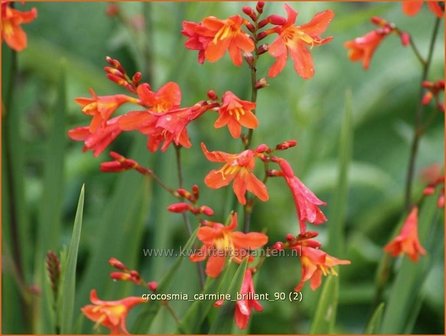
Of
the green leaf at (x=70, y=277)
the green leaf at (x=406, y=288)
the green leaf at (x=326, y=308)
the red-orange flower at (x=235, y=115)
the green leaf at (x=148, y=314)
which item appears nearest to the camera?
the red-orange flower at (x=235, y=115)

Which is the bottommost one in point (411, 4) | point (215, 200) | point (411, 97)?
point (215, 200)

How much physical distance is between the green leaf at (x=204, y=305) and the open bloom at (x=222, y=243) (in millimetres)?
50

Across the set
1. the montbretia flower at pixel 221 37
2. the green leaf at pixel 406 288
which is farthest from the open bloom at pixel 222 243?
the green leaf at pixel 406 288

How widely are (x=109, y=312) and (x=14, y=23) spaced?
66 centimetres

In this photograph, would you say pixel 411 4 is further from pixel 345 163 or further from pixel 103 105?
pixel 103 105

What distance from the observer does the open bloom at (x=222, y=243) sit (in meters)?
1.29

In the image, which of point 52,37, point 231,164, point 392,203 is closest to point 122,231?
point 231,164

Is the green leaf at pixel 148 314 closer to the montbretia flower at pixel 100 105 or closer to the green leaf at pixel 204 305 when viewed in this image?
the green leaf at pixel 204 305

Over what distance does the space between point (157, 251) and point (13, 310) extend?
0.41 metres

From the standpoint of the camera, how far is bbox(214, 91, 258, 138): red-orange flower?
1278 mm

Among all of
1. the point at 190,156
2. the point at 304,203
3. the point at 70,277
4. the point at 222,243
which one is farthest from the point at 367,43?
the point at 190,156

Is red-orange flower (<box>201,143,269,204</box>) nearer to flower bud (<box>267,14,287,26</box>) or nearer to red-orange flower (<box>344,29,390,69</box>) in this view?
flower bud (<box>267,14,287,26</box>)

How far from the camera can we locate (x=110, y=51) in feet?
10.9

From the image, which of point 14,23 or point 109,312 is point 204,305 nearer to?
point 109,312
